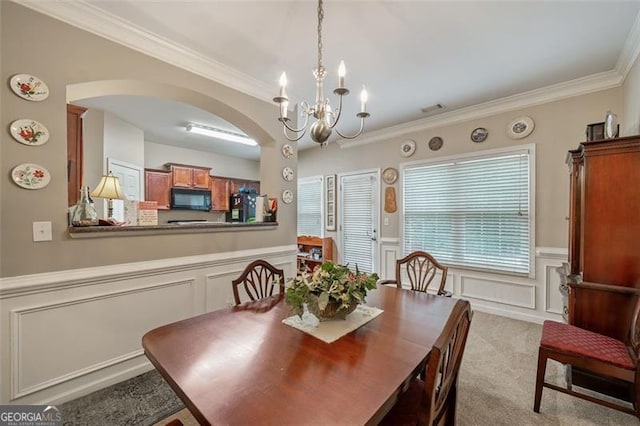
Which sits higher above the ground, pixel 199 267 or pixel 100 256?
pixel 100 256

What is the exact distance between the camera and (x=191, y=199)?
536 cm

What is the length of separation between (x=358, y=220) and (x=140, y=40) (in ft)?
12.8

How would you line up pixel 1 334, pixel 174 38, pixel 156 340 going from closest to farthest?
pixel 156 340
pixel 1 334
pixel 174 38

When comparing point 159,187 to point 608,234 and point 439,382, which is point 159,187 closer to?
point 439,382

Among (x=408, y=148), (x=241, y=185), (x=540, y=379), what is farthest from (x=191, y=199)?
(x=540, y=379)

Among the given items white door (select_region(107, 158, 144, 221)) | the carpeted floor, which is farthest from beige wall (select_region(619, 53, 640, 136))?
white door (select_region(107, 158, 144, 221))

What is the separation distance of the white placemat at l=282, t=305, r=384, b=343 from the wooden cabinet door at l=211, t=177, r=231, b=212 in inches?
192

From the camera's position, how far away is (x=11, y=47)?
1640 mm

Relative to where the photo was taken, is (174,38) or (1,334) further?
(174,38)

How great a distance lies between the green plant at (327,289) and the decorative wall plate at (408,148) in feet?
10.8

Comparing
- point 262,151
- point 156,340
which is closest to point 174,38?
point 262,151

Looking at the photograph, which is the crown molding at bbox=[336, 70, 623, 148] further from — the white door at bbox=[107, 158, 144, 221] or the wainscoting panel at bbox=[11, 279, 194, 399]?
the white door at bbox=[107, 158, 144, 221]

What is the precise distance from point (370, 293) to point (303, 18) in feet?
6.81

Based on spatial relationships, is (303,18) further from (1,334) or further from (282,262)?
(1,334)
